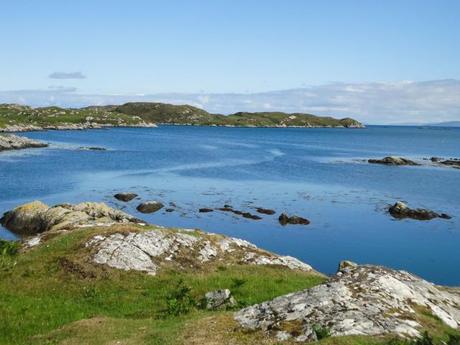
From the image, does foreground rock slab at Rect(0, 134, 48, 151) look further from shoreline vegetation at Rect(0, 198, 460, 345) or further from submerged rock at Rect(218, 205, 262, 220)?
shoreline vegetation at Rect(0, 198, 460, 345)

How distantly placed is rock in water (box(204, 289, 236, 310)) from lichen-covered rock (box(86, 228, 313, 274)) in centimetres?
807

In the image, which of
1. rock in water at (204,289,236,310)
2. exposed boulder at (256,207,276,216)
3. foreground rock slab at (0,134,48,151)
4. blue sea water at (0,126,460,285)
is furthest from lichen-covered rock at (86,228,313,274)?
foreground rock slab at (0,134,48,151)

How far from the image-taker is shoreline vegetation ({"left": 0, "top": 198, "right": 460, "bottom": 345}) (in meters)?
20.8

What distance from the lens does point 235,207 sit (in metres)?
86.4

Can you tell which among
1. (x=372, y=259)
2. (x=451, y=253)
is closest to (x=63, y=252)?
(x=372, y=259)

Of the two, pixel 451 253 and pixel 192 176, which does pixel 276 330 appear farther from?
pixel 192 176

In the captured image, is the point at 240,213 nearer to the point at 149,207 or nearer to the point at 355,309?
the point at 149,207

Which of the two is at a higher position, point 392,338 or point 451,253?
point 392,338

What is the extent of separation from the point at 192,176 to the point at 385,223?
56183mm

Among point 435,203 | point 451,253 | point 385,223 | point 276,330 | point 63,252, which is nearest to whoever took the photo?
point 276,330

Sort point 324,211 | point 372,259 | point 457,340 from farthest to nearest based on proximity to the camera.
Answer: point 324,211 → point 372,259 → point 457,340

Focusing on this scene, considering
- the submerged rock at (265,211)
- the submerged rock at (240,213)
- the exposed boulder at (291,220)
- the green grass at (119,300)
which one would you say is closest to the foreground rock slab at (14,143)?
the submerged rock at (240,213)

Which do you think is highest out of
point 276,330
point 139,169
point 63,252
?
point 276,330

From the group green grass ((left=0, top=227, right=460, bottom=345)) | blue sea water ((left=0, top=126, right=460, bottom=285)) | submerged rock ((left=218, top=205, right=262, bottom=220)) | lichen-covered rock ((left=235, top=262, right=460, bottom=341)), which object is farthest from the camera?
submerged rock ((left=218, top=205, right=262, bottom=220))
